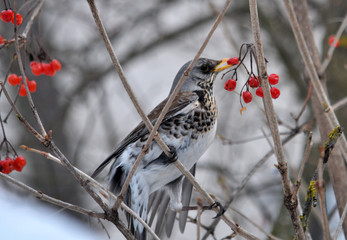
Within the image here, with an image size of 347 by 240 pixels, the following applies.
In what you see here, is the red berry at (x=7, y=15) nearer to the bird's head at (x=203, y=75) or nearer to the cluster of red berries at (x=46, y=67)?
the cluster of red berries at (x=46, y=67)

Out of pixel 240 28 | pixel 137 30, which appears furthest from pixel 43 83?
pixel 240 28

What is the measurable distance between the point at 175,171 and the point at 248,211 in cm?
322

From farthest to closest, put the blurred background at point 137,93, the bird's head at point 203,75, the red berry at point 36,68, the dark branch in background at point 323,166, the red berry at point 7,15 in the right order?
the blurred background at point 137,93
the bird's head at point 203,75
the red berry at point 36,68
the red berry at point 7,15
the dark branch in background at point 323,166

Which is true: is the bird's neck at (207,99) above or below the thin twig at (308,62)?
below

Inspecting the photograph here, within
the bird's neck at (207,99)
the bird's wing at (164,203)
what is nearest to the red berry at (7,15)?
the bird's neck at (207,99)

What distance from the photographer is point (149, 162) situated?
117 inches

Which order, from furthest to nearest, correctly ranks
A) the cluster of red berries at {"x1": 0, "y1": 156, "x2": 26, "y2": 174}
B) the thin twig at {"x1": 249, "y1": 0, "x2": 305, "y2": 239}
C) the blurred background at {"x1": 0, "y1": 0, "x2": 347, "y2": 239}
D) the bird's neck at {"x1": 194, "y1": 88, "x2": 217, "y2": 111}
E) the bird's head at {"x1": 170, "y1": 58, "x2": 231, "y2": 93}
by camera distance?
the blurred background at {"x1": 0, "y1": 0, "x2": 347, "y2": 239}
the bird's head at {"x1": 170, "y1": 58, "x2": 231, "y2": 93}
the bird's neck at {"x1": 194, "y1": 88, "x2": 217, "y2": 111}
the cluster of red berries at {"x1": 0, "y1": 156, "x2": 26, "y2": 174}
the thin twig at {"x1": 249, "y1": 0, "x2": 305, "y2": 239}

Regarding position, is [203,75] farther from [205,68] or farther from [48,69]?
[48,69]

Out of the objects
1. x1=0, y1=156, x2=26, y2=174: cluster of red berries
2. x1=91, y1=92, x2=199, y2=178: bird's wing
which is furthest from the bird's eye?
x1=0, y1=156, x2=26, y2=174: cluster of red berries

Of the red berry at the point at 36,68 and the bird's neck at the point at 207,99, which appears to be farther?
the bird's neck at the point at 207,99

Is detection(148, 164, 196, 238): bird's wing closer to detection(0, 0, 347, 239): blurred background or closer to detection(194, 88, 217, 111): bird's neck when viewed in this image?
detection(194, 88, 217, 111): bird's neck

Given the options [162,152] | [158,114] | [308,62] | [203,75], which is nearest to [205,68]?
[203,75]

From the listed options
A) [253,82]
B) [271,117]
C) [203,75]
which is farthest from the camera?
[203,75]

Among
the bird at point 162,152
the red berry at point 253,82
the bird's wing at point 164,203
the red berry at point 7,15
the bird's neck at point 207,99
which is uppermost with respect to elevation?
the red berry at point 7,15
